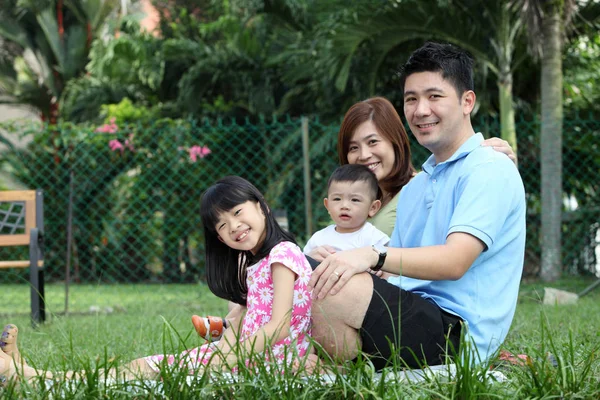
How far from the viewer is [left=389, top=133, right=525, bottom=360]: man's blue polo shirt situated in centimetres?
254

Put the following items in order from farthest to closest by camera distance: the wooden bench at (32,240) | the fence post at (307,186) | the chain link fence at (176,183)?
the chain link fence at (176,183)
the fence post at (307,186)
the wooden bench at (32,240)

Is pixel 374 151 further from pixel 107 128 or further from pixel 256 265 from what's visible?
pixel 107 128

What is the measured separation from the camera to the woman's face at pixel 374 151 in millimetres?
3801

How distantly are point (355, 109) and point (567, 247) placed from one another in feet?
20.5

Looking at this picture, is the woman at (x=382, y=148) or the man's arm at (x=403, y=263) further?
Result: the woman at (x=382, y=148)

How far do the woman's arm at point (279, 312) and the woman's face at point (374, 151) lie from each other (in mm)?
1053

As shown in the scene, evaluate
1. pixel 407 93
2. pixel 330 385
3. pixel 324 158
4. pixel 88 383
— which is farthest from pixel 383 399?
pixel 324 158

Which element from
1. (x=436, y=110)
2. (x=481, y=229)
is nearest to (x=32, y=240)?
(x=436, y=110)

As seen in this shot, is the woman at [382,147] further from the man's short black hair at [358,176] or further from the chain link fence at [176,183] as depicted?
the chain link fence at [176,183]

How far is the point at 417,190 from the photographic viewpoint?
2.92m

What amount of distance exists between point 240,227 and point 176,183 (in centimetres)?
719

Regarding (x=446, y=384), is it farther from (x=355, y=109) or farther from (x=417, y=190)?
(x=355, y=109)

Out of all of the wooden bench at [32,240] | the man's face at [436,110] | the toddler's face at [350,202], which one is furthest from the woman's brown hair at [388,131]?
the wooden bench at [32,240]

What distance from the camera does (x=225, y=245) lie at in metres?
3.23
